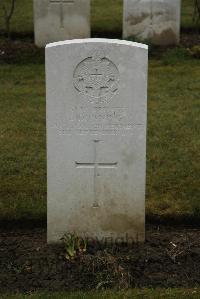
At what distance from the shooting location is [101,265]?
4.93 meters

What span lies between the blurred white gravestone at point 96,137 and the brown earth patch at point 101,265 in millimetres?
172

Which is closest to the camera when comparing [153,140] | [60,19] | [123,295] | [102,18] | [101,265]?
[123,295]

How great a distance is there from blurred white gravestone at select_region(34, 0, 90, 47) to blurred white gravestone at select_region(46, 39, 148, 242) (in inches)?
262

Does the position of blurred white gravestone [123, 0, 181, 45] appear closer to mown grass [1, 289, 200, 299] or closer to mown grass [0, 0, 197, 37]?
mown grass [0, 0, 197, 37]

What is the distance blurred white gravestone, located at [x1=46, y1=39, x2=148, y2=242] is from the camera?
16.6 ft

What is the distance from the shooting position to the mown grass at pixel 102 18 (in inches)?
494

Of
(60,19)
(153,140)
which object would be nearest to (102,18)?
(60,19)

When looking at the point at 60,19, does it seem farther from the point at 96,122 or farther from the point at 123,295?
the point at 123,295

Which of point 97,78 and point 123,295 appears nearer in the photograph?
point 123,295

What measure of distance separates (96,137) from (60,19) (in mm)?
6811

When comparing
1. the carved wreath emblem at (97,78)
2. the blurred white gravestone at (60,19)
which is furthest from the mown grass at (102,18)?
the carved wreath emblem at (97,78)

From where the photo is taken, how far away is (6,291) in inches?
185

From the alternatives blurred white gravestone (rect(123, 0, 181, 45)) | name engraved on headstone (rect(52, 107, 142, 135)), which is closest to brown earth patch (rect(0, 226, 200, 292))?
name engraved on headstone (rect(52, 107, 142, 135))

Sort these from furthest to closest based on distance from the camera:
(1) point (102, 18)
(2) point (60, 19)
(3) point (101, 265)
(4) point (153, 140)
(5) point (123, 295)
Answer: (1) point (102, 18) → (2) point (60, 19) → (4) point (153, 140) → (3) point (101, 265) → (5) point (123, 295)
